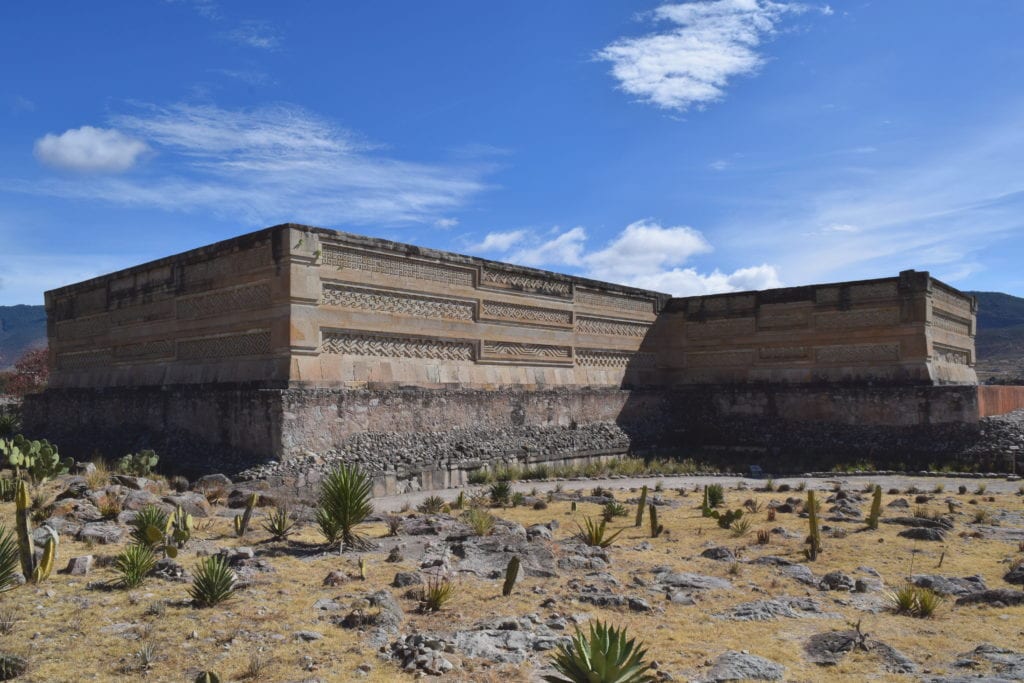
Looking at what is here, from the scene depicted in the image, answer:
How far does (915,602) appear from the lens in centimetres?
742

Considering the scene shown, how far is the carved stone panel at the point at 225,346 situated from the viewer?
1476cm

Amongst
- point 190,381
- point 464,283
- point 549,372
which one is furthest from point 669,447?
point 190,381

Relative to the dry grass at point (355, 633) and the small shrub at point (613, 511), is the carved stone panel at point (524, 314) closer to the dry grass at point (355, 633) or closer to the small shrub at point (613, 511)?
the small shrub at point (613, 511)

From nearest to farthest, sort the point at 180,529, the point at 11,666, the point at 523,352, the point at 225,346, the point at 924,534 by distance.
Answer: the point at 11,666 < the point at 180,529 < the point at 924,534 < the point at 225,346 < the point at 523,352

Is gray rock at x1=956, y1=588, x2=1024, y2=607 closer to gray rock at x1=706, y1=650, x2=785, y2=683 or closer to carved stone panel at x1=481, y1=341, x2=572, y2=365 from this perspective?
gray rock at x1=706, y1=650, x2=785, y2=683

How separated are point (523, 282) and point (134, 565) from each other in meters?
13.0

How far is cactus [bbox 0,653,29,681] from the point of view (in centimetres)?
538

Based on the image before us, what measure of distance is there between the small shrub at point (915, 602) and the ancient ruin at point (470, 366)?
948 cm

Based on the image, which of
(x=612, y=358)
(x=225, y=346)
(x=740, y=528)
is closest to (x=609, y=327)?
(x=612, y=358)

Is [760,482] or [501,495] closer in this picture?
[501,495]

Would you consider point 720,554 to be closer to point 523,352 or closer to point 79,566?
point 79,566

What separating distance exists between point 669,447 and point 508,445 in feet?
21.7

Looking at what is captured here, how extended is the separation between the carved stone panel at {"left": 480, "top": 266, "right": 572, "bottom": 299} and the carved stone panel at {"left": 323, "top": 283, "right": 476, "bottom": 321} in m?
0.91

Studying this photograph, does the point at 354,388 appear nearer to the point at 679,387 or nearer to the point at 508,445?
the point at 508,445
